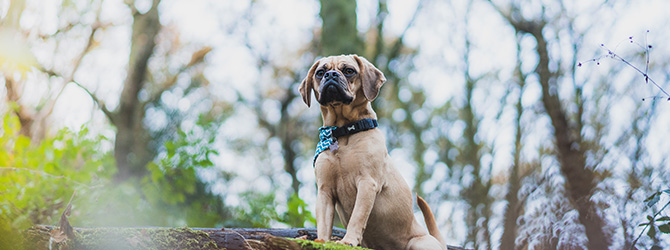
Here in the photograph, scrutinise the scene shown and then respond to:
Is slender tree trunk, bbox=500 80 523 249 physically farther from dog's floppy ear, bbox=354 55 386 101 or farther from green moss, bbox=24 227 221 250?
green moss, bbox=24 227 221 250

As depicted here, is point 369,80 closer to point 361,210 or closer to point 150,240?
point 361,210

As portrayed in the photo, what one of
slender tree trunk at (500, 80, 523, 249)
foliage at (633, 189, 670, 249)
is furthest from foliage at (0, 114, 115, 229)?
slender tree trunk at (500, 80, 523, 249)

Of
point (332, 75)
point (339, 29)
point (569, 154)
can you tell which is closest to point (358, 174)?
point (332, 75)

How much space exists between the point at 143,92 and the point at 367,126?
976 centimetres

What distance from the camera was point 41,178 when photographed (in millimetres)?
5176

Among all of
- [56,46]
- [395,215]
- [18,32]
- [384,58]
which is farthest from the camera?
[384,58]

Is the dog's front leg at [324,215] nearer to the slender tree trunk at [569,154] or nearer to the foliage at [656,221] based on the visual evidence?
the foliage at [656,221]

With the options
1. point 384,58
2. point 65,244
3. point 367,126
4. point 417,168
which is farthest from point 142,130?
point 65,244

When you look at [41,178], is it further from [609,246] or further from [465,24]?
[465,24]

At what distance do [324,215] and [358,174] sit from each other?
1.18ft

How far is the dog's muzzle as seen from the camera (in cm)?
347

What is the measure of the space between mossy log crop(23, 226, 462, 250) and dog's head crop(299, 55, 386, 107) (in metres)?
1.09

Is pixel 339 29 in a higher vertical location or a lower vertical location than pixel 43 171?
higher

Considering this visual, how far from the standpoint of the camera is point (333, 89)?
11.4ft
